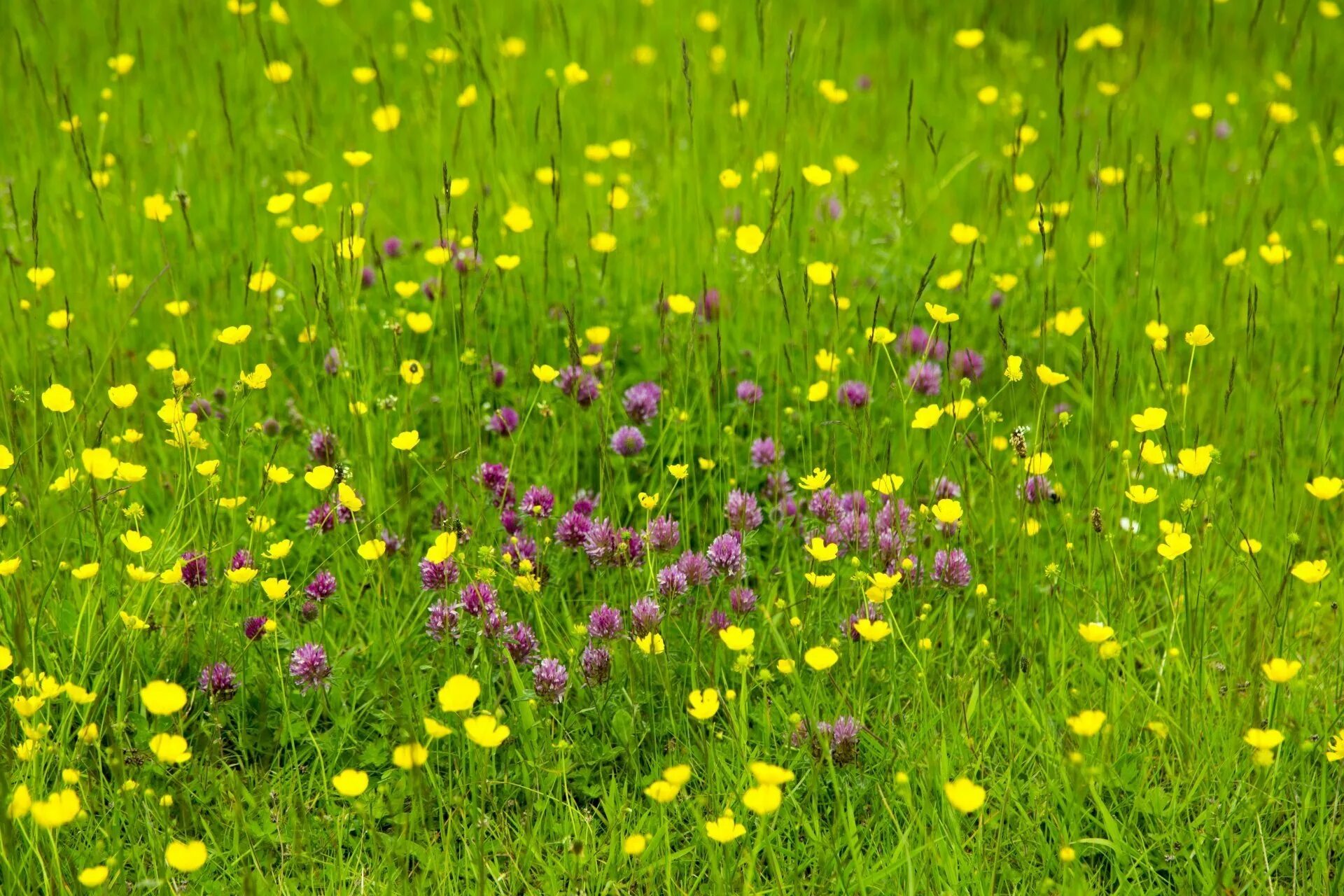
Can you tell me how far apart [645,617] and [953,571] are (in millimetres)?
573

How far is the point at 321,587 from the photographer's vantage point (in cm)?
218

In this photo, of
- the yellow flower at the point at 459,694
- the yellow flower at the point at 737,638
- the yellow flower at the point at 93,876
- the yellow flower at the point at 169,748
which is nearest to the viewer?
the yellow flower at the point at 93,876

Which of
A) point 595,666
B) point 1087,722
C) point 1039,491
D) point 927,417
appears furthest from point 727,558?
point 1087,722

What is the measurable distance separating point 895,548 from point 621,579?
502 millimetres

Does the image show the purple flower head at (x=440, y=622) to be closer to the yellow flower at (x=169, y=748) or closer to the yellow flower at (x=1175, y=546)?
the yellow flower at (x=169, y=748)

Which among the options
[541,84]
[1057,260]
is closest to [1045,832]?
[1057,260]

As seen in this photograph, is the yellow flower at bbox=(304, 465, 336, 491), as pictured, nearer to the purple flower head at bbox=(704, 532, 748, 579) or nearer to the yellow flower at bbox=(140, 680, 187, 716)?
the yellow flower at bbox=(140, 680, 187, 716)

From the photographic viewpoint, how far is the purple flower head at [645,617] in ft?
6.77

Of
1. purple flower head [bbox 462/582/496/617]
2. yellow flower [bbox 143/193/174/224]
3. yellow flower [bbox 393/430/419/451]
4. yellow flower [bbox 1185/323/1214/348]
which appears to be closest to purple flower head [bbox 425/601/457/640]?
purple flower head [bbox 462/582/496/617]

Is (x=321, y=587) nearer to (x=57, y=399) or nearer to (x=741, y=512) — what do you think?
(x=57, y=399)

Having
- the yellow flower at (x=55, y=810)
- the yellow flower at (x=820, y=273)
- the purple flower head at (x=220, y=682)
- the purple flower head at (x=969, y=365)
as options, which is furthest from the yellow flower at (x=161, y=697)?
the purple flower head at (x=969, y=365)

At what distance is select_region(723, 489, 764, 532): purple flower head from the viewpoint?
231cm

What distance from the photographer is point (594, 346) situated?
296 centimetres

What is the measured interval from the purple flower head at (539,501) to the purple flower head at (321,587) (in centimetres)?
39
